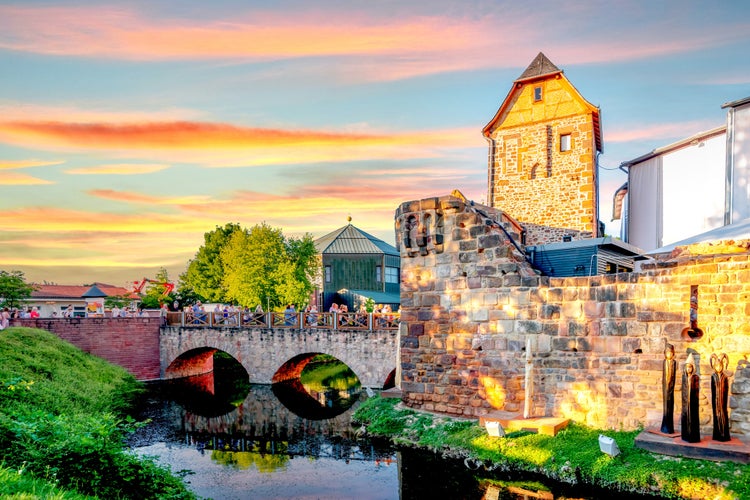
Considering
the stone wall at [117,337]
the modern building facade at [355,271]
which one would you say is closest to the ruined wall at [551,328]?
the stone wall at [117,337]

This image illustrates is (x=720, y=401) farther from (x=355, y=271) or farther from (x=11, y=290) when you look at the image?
(x=11, y=290)

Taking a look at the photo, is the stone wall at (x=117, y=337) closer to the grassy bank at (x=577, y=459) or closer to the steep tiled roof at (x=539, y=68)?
the grassy bank at (x=577, y=459)

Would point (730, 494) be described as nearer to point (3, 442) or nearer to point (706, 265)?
point (706, 265)

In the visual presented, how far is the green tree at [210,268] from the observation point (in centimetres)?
3819

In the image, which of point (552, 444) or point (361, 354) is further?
point (361, 354)

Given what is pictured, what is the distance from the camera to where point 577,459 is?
30.3 feet

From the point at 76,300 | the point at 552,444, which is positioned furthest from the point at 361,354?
the point at 76,300

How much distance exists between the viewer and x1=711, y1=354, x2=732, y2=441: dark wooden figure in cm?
852

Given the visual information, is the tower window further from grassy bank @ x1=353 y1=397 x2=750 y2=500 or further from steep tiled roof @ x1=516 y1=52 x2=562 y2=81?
Result: grassy bank @ x1=353 y1=397 x2=750 y2=500

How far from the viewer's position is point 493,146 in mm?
24328

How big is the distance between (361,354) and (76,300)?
131 ft

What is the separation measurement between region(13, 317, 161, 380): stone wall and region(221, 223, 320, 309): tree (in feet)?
A: 24.5

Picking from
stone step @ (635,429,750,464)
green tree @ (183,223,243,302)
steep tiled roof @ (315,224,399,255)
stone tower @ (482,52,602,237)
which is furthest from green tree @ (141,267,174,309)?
stone step @ (635,429,750,464)

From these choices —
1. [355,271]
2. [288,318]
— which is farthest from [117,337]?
[355,271]
